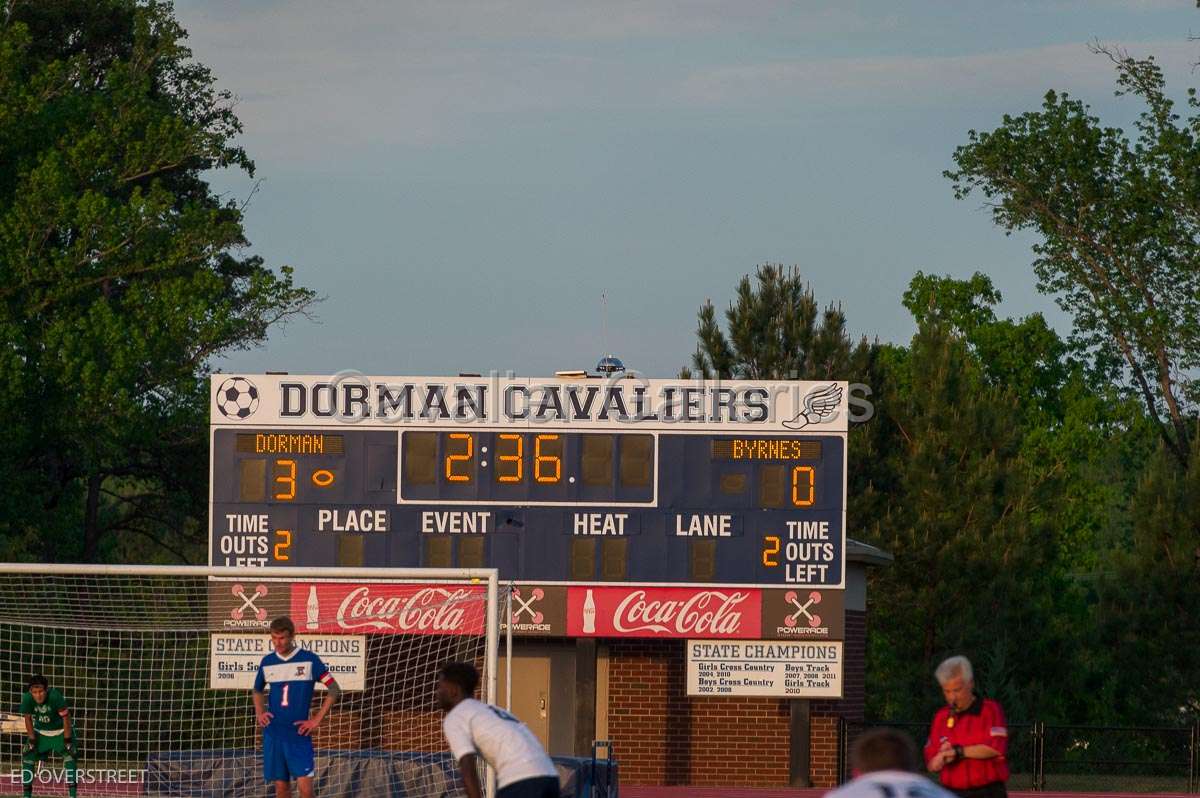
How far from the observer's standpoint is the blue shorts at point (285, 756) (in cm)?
1459

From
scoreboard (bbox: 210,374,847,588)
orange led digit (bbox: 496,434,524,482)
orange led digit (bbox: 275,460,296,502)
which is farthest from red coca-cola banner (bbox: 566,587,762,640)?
orange led digit (bbox: 275,460,296,502)


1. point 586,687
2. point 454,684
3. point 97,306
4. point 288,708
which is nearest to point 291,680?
point 288,708

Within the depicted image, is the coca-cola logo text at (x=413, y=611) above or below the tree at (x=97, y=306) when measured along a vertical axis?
below

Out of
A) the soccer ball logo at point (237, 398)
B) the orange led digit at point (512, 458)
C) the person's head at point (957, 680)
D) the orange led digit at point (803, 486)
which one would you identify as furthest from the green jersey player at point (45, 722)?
the person's head at point (957, 680)

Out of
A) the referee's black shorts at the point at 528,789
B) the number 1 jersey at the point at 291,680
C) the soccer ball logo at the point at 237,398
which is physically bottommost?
the referee's black shorts at the point at 528,789

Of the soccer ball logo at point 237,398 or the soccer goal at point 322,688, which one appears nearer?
the soccer goal at point 322,688

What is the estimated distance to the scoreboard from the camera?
2430 cm

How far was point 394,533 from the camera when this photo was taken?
2428cm

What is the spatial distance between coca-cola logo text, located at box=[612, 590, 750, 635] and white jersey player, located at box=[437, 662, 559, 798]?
611 inches

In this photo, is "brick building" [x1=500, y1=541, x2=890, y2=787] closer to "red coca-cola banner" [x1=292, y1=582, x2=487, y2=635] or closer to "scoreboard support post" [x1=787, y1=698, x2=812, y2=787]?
"scoreboard support post" [x1=787, y1=698, x2=812, y2=787]

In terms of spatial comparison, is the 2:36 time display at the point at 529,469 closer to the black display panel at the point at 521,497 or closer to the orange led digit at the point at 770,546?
the black display panel at the point at 521,497

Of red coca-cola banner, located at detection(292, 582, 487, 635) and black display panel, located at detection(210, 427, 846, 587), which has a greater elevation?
black display panel, located at detection(210, 427, 846, 587)

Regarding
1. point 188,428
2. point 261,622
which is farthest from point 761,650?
point 188,428

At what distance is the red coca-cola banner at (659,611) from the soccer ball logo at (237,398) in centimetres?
499
